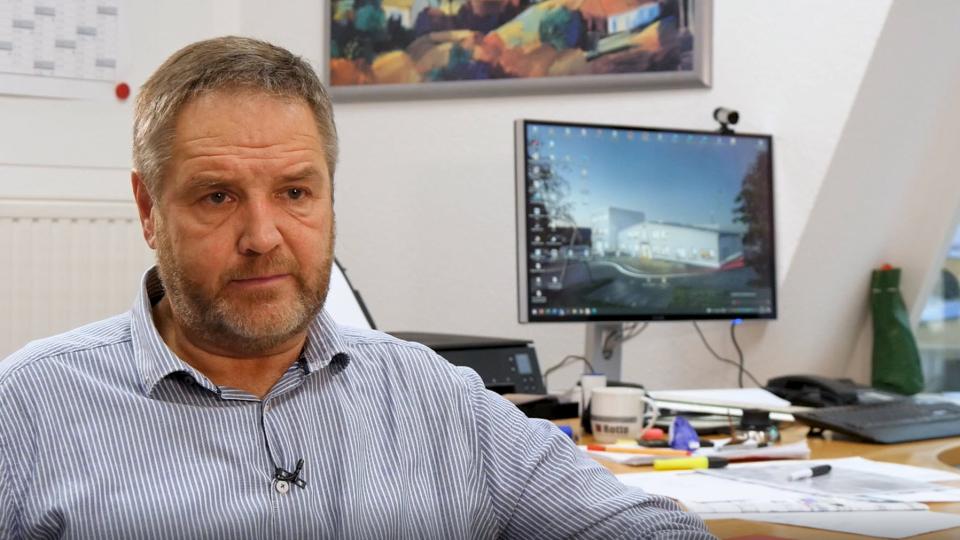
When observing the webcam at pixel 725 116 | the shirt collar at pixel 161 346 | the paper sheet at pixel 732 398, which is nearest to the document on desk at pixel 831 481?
the paper sheet at pixel 732 398

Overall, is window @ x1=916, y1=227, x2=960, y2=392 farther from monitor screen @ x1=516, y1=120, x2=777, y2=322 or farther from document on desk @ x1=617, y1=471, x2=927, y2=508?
document on desk @ x1=617, y1=471, x2=927, y2=508

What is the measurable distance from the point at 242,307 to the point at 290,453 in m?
0.16

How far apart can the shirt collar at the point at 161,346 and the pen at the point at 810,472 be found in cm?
64

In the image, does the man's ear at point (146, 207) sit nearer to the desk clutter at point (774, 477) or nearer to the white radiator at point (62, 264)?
the desk clutter at point (774, 477)

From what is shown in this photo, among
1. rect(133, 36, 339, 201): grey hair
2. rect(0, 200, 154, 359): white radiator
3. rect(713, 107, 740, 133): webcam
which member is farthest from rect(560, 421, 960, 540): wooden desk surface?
rect(0, 200, 154, 359): white radiator

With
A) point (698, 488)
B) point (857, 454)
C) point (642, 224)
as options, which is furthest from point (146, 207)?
point (642, 224)

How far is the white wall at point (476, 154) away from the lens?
2.59m

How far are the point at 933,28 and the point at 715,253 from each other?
806mm

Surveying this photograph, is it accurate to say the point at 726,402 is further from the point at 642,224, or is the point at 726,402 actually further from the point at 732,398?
the point at 642,224

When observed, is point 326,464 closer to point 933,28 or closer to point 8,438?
point 8,438

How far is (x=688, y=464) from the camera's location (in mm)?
1598

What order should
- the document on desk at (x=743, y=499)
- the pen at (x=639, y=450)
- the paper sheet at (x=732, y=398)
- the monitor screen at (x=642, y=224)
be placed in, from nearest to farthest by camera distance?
the document on desk at (x=743, y=499)
the pen at (x=639, y=450)
the paper sheet at (x=732, y=398)
the monitor screen at (x=642, y=224)

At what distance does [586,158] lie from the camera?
2.21 metres

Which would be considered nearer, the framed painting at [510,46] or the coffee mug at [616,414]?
the coffee mug at [616,414]
